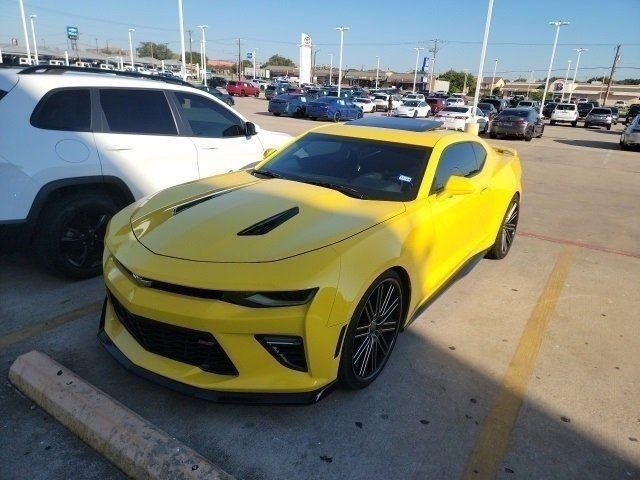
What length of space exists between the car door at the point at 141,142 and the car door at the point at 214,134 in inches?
5.7

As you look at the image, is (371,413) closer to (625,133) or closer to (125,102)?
(125,102)

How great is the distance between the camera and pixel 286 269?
241 centimetres

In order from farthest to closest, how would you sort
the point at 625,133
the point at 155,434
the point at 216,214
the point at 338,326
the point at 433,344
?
the point at 625,133
the point at 433,344
the point at 216,214
the point at 338,326
the point at 155,434

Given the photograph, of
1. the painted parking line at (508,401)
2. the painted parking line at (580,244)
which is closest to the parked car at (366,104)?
the painted parking line at (580,244)

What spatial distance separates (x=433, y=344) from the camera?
358cm

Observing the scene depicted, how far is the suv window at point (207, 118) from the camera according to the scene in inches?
205

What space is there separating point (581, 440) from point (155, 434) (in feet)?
7.62

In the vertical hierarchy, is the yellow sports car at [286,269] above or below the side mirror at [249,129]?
below

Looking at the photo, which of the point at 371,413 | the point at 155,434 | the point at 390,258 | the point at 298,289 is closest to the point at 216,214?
the point at 298,289

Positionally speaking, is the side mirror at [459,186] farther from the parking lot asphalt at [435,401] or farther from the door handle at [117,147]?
the door handle at [117,147]

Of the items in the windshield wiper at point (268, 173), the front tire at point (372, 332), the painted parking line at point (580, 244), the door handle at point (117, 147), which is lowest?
the painted parking line at point (580, 244)

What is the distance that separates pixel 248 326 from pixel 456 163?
2.60 meters

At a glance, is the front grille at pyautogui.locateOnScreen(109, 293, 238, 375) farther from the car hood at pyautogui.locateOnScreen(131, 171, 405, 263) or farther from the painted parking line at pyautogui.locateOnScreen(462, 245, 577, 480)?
the painted parking line at pyautogui.locateOnScreen(462, 245, 577, 480)

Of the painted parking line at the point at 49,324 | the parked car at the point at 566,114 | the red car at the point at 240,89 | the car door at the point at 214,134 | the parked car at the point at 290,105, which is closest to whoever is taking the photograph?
the painted parking line at the point at 49,324
